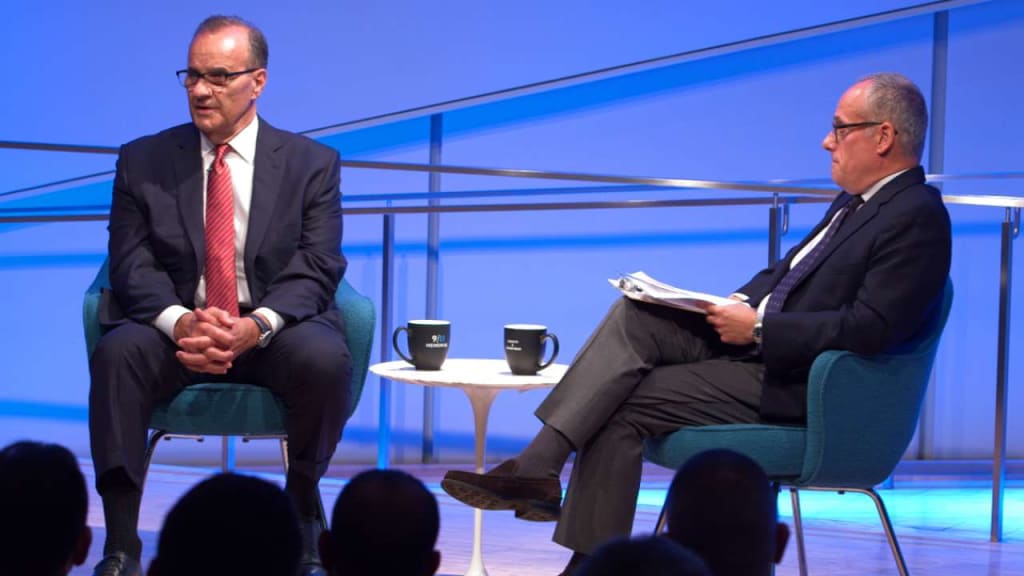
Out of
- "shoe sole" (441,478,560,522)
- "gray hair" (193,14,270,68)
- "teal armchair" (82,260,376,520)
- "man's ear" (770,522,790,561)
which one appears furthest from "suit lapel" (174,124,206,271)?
"man's ear" (770,522,790,561)

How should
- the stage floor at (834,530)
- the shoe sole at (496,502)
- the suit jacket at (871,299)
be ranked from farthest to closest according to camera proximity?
the stage floor at (834,530)
the suit jacket at (871,299)
the shoe sole at (496,502)

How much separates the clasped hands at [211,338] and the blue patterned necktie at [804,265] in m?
1.08

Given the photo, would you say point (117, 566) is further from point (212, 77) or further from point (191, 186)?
point (212, 77)

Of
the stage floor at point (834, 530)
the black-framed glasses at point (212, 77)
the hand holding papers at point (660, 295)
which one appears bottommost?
the stage floor at point (834, 530)

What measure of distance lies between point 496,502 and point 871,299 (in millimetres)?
810

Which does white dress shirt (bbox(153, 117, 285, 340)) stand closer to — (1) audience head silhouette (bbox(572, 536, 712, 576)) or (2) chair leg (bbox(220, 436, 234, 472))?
(2) chair leg (bbox(220, 436, 234, 472))

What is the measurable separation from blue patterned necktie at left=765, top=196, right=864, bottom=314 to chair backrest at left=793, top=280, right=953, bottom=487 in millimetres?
277

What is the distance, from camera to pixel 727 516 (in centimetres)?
149

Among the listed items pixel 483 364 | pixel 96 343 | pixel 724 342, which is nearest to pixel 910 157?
pixel 724 342

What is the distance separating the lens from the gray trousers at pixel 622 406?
2.31 m

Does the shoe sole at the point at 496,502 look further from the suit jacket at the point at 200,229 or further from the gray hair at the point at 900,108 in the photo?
the gray hair at the point at 900,108

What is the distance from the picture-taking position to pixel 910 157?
254 centimetres

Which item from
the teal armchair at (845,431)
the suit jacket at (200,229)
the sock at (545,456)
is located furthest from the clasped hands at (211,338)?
the teal armchair at (845,431)

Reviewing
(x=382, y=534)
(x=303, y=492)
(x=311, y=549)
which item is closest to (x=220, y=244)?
(x=303, y=492)
